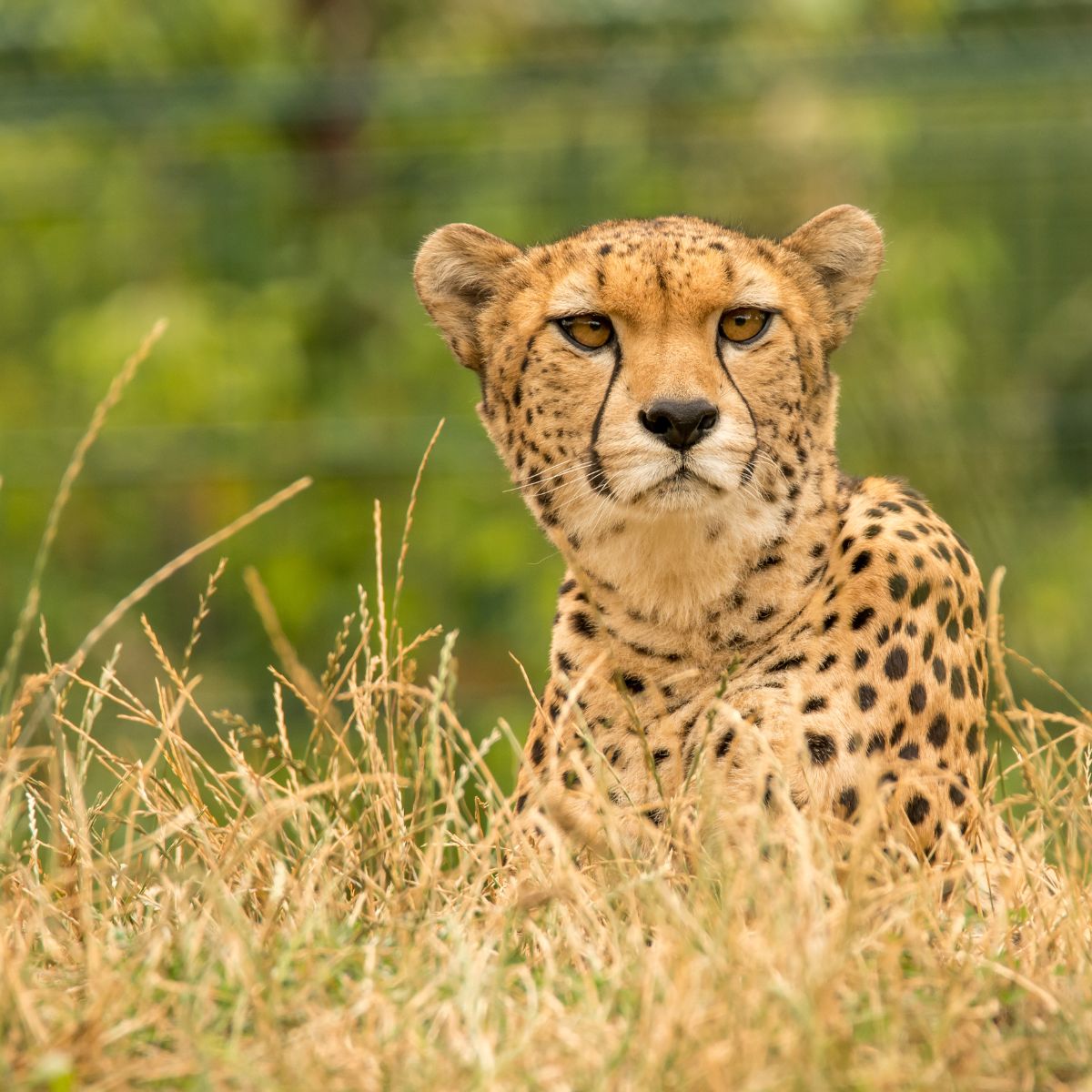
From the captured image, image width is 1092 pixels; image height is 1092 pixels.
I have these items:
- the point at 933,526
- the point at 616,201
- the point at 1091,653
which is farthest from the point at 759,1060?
the point at 616,201

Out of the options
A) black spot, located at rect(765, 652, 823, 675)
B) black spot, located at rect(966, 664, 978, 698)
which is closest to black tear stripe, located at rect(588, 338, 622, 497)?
black spot, located at rect(765, 652, 823, 675)

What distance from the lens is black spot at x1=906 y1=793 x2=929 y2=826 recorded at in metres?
2.47

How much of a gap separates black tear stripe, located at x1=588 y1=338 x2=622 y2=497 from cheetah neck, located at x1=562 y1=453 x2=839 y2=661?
0.06 meters

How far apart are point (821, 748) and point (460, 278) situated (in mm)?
1015

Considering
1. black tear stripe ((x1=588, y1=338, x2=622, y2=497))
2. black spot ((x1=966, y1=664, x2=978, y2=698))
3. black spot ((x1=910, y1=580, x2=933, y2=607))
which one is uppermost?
black tear stripe ((x1=588, y1=338, x2=622, y2=497))

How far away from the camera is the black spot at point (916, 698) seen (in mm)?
2529

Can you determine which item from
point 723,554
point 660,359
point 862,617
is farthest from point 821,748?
point 660,359

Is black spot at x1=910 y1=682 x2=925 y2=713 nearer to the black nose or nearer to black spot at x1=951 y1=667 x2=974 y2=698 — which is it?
black spot at x1=951 y1=667 x2=974 y2=698

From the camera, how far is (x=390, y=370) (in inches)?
283

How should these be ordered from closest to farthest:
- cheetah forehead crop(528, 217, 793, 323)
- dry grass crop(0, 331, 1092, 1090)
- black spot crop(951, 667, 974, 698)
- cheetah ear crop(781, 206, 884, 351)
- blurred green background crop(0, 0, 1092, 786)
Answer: dry grass crop(0, 331, 1092, 1090)
black spot crop(951, 667, 974, 698)
cheetah forehead crop(528, 217, 793, 323)
cheetah ear crop(781, 206, 884, 351)
blurred green background crop(0, 0, 1092, 786)

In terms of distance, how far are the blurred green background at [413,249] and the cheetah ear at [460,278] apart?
3324mm

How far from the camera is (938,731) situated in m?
2.53

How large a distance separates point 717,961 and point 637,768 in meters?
0.80

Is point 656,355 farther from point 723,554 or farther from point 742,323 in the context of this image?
point 723,554
